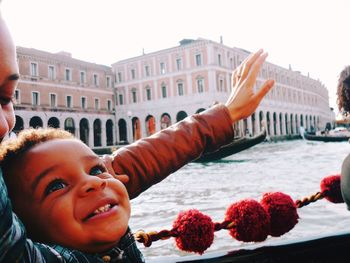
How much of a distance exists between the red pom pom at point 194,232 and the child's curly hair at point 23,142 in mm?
624

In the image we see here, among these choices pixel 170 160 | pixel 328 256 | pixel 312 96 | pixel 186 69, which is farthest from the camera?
pixel 312 96

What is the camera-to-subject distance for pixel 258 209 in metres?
1.42

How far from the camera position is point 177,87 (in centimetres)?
2812

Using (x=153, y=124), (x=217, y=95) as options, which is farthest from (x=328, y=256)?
(x=153, y=124)

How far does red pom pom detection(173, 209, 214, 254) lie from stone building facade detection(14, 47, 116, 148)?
21596 mm

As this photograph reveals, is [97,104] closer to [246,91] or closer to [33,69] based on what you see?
[33,69]

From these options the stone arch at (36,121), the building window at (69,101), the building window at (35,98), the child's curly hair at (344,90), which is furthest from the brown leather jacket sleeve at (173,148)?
the building window at (69,101)

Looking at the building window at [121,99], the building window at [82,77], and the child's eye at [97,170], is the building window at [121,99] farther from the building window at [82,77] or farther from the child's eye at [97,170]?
the child's eye at [97,170]

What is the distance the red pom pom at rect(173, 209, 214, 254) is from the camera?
1.32 m

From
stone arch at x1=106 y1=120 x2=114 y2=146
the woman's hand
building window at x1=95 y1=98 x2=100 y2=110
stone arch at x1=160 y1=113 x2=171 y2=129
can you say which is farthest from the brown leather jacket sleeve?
stone arch at x1=106 y1=120 x2=114 y2=146

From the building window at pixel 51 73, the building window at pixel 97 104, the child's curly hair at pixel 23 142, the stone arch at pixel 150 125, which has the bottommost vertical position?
the child's curly hair at pixel 23 142

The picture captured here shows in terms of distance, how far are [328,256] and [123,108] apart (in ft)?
97.6

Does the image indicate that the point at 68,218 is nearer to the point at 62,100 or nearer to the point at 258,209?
the point at 258,209

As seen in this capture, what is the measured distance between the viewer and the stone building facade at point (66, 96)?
23.4 meters
